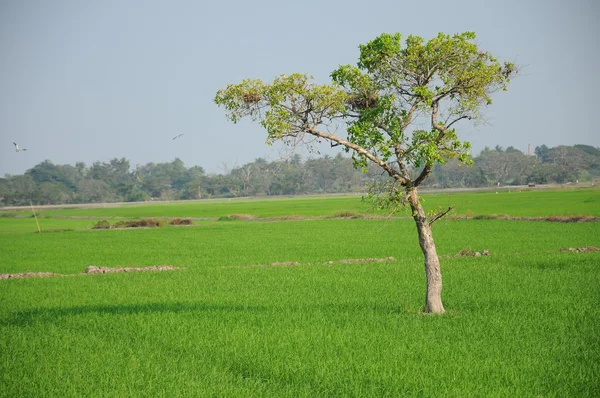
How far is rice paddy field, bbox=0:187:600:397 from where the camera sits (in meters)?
9.28

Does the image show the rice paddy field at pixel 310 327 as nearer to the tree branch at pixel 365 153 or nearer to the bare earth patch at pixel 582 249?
the bare earth patch at pixel 582 249

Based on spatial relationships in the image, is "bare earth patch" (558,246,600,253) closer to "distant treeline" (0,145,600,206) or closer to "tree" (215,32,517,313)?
"tree" (215,32,517,313)

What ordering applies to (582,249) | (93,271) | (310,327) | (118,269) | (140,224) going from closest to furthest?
(310,327), (93,271), (118,269), (582,249), (140,224)

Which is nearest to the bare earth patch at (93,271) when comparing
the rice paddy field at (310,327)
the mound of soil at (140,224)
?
the rice paddy field at (310,327)

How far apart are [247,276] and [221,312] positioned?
631cm

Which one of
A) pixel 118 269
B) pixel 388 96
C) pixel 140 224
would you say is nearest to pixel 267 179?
pixel 140 224

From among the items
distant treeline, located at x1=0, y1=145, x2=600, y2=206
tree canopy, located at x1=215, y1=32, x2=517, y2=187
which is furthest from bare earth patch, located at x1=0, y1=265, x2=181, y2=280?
distant treeline, located at x1=0, y1=145, x2=600, y2=206

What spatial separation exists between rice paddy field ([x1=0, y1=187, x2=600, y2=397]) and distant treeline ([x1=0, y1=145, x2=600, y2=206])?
102 m

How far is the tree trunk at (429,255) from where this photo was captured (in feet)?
42.5

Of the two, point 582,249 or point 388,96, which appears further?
point 582,249

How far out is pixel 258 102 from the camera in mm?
13258

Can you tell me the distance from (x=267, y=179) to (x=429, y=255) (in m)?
136

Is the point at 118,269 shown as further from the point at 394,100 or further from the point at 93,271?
the point at 394,100

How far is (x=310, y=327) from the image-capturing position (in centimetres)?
1259
